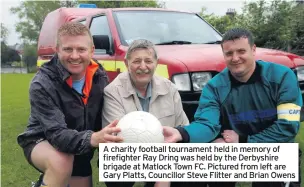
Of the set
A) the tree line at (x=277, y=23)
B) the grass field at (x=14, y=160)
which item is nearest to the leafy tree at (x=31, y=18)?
the tree line at (x=277, y=23)

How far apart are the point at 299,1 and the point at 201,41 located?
59.8ft

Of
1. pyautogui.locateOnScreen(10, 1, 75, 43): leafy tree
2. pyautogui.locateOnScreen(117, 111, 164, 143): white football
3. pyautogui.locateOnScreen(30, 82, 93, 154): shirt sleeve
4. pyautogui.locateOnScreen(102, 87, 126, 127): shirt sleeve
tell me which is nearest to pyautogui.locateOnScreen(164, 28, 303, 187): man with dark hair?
pyautogui.locateOnScreen(117, 111, 164, 143): white football

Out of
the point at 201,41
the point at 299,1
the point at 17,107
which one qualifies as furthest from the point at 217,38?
the point at 299,1

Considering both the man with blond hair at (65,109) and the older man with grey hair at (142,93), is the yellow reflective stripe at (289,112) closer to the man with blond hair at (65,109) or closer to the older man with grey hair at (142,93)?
the older man with grey hair at (142,93)

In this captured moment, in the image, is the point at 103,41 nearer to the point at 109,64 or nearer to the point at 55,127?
the point at 109,64

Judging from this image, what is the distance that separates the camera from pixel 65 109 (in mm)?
2936

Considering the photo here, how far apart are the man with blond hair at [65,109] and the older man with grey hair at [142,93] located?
Result: 13cm

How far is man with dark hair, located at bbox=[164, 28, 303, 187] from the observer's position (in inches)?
117

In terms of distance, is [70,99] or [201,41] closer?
[70,99]

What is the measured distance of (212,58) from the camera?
4145 millimetres

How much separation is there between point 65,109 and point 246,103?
1.38 meters

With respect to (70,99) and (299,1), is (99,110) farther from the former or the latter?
(299,1)
